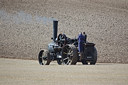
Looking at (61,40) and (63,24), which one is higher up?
(61,40)

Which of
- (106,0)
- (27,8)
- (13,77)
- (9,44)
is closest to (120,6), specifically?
(106,0)

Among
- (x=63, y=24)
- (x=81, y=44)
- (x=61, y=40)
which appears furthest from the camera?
(x=63, y=24)

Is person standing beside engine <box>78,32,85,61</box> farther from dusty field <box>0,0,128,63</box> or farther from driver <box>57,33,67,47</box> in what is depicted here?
dusty field <box>0,0,128,63</box>

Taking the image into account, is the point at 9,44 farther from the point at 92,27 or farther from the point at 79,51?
the point at 79,51

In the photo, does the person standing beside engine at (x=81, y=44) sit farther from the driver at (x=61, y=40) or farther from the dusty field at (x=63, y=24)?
the dusty field at (x=63, y=24)

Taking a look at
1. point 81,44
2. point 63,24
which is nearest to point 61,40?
point 81,44

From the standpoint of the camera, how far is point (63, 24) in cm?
4903

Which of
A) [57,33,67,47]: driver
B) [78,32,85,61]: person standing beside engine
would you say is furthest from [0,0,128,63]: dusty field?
[78,32,85,61]: person standing beside engine

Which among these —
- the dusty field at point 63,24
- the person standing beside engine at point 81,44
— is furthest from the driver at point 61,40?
the dusty field at point 63,24

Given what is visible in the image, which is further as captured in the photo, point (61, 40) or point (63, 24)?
point (63, 24)

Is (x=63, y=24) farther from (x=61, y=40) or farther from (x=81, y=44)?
(x=81, y=44)

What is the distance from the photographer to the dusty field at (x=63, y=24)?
37244 mm

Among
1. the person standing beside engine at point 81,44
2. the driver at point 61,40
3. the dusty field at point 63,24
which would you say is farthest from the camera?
the dusty field at point 63,24

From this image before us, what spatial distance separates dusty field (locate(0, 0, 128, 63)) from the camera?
37244 mm
